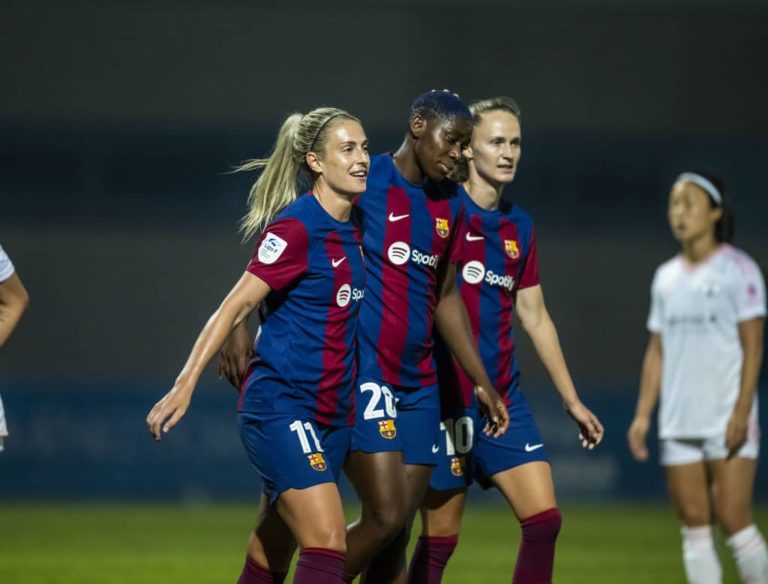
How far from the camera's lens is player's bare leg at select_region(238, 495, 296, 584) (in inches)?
208

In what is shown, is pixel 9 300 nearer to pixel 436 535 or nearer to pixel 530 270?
pixel 436 535

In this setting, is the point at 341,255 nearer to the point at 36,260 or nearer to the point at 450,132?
the point at 450,132

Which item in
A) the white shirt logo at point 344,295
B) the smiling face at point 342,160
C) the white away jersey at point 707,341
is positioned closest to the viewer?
the white shirt logo at point 344,295

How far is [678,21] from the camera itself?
65.1ft

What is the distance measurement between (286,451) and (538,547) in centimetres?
145

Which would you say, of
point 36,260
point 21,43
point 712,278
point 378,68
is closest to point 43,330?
point 36,260

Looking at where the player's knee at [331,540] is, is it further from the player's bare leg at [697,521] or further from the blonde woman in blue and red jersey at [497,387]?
the player's bare leg at [697,521]

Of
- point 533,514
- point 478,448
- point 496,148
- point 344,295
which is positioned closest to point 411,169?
point 496,148

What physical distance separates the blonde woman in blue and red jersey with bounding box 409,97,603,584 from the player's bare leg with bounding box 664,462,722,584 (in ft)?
3.52

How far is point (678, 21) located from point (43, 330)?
1005cm

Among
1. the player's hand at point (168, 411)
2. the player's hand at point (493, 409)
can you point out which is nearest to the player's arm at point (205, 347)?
the player's hand at point (168, 411)

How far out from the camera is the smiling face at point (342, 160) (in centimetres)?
512

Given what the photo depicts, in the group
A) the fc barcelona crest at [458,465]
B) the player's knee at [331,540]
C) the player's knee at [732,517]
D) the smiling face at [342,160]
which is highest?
the smiling face at [342,160]

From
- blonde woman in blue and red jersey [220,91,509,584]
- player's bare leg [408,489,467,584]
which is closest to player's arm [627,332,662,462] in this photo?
Result: player's bare leg [408,489,467,584]
